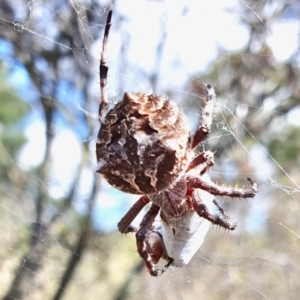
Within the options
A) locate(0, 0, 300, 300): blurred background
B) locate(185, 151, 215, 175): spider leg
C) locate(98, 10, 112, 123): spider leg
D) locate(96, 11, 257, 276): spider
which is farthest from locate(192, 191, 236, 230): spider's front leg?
locate(0, 0, 300, 300): blurred background

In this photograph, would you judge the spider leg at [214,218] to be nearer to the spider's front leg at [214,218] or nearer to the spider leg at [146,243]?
the spider's front leg at [214,218]

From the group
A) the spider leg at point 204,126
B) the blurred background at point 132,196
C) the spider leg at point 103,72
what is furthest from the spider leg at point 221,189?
the blurred background at point 132,196

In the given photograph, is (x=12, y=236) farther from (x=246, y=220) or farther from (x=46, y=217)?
(x=246, y=220)

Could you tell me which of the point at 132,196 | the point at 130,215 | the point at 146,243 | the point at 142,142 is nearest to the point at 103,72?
the point at 142,142

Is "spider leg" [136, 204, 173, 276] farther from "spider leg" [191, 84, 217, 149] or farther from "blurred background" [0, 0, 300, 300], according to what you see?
"blurred background" [0, 0, 300, 300]

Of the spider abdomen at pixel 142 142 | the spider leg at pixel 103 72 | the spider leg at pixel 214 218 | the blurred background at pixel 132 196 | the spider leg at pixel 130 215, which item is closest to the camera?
the spider abdomen at pixel 142 142

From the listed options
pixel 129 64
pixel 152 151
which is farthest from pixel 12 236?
pixel 152 151
